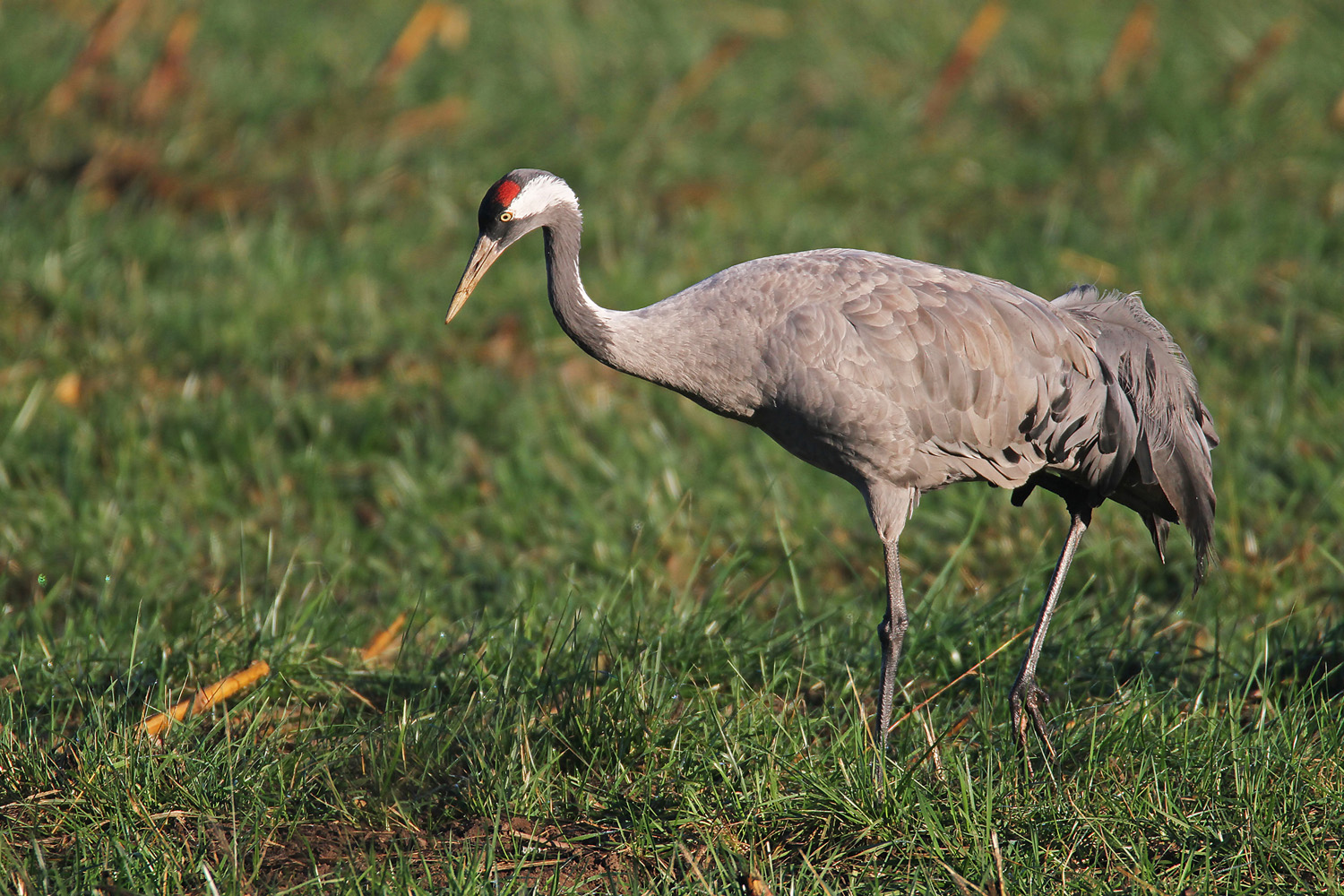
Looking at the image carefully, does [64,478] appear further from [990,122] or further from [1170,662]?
[990,122]

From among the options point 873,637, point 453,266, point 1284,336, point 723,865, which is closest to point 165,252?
point 453,266

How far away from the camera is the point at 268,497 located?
541 cm

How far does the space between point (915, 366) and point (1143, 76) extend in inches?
235

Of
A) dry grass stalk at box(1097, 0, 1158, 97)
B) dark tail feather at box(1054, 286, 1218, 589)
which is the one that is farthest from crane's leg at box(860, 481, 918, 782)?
dry grass stalk at box(1097, 0, 1158, 97)

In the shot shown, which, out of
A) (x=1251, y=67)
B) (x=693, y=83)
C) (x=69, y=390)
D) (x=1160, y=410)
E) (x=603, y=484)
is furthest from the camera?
(x=693, y=83)

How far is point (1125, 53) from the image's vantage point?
8.62m

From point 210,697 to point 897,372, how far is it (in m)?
2.18

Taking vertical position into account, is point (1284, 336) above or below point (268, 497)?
above

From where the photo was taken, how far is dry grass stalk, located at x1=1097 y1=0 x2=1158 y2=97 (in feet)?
28.0

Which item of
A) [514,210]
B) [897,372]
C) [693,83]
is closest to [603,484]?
[514,210]

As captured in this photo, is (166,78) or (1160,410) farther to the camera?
(166,78)

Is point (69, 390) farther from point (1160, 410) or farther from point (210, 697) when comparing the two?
point (1160, 410)

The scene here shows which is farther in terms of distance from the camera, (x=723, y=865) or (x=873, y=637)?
(x=873, y=637)

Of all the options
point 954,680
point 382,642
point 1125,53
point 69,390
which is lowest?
point 382,642
